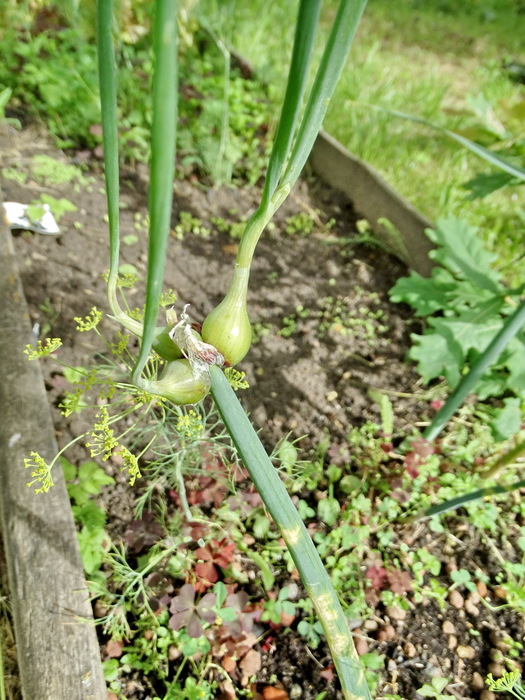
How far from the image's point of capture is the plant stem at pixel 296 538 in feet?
2.02

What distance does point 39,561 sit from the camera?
1.17m

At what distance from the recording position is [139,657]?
122cm

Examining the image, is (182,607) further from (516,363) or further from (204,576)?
(516,363)

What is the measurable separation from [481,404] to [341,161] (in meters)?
1.51

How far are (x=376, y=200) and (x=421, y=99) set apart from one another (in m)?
1.24

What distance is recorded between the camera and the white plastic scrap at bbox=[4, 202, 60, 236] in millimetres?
2031

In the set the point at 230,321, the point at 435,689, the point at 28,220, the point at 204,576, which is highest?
the point at 230,321

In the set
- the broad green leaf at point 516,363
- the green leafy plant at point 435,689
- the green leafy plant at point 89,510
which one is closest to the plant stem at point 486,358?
the broad green leaf at point 516,363

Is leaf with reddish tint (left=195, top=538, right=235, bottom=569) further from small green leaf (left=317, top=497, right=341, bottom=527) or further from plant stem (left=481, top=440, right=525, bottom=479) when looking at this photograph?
plant stem (left=481, top=440, right=525, bottom=479)

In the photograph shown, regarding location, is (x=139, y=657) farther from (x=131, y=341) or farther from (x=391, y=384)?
(x=391, y=384)

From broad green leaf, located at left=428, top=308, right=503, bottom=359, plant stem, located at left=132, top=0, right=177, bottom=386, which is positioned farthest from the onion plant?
broad green leaf, located at left=428, top=308, right=503, bottom=359

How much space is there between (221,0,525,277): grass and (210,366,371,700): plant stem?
1671mm

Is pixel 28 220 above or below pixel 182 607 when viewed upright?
above

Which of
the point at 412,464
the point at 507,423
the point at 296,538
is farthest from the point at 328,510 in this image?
the point at 296,538
